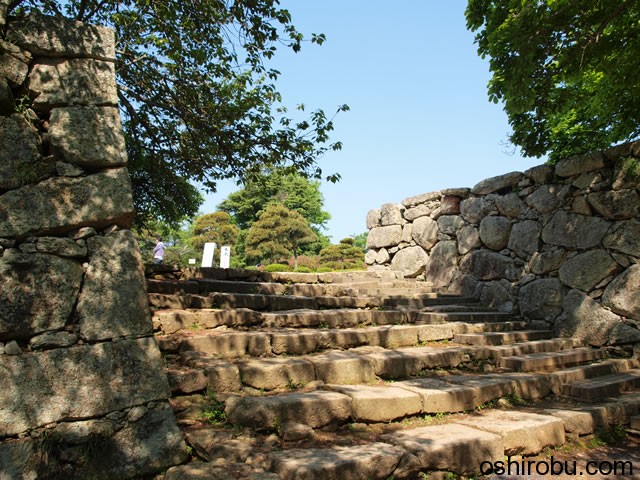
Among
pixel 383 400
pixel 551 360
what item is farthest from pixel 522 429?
pixel 551 360

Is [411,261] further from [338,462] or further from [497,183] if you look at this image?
[338,462]

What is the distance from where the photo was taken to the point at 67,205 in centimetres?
258

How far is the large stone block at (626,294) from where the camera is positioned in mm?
5387

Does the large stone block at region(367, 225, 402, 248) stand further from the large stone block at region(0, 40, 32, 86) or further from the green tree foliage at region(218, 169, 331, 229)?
the green tree foliage at region(218, 169, 331, 229)

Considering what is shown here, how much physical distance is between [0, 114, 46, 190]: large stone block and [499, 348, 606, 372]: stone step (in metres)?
4.73

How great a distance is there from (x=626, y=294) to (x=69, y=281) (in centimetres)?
617

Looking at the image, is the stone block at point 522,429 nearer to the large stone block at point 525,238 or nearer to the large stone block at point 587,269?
the large stone block at point 587,269

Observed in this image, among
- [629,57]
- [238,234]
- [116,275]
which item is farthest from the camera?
[238,234]

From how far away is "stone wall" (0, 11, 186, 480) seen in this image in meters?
2.31

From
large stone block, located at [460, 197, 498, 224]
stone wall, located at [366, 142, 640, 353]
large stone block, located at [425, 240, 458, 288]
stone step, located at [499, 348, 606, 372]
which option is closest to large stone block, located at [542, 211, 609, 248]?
stone wall, located at [366, 142, 640, 353]

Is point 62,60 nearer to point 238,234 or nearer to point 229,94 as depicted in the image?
point 229,94

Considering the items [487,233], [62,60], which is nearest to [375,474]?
[62,60]

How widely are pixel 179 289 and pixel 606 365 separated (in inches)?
201

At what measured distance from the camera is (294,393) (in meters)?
3.23
